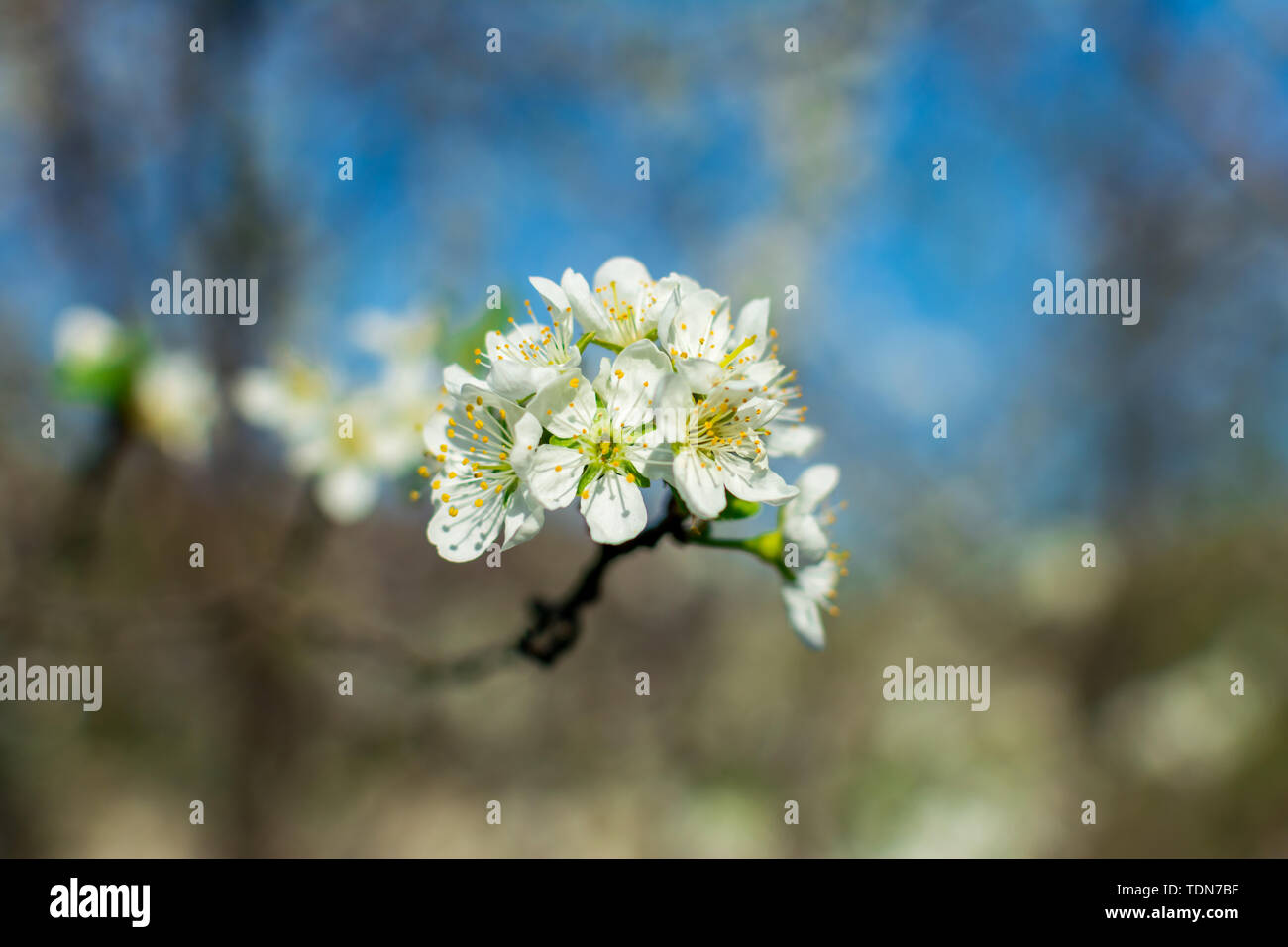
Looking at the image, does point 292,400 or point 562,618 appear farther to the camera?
point 292,400

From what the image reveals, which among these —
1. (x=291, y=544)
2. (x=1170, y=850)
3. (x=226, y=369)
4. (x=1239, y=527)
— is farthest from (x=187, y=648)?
(x=1239, y=527)

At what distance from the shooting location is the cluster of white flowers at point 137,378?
2.26 m

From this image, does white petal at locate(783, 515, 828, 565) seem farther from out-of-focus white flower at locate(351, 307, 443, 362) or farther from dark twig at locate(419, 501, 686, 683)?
out-of-focus white flower at locate(351, 307, 443, 362)

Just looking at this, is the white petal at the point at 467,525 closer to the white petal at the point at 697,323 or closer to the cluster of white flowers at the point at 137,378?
the white petal at the point at 697,323

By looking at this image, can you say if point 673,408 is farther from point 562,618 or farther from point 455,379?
point 562,618

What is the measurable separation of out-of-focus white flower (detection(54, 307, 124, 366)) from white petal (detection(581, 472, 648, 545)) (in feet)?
6.85

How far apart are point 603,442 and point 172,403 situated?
2.03m

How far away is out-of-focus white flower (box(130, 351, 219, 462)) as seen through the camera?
2303 mm

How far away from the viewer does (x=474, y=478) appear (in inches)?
42.2
